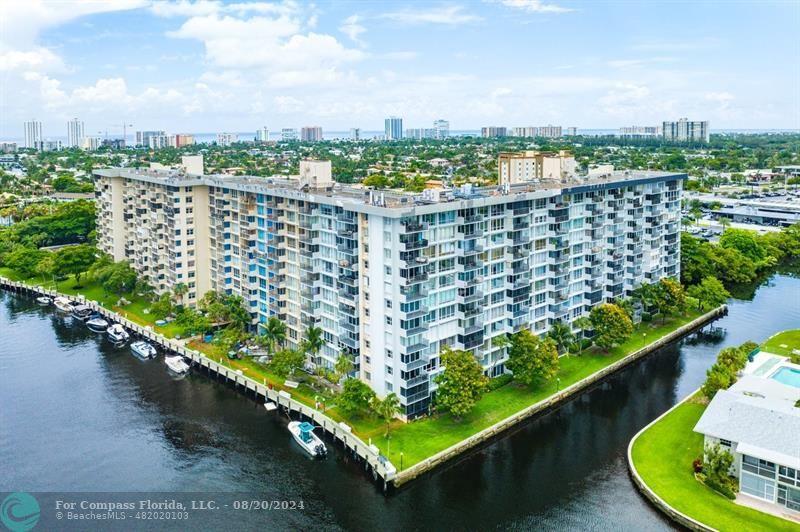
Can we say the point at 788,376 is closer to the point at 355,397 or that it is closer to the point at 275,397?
the point at 355,397

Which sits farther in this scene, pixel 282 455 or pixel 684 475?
pixel 282 455

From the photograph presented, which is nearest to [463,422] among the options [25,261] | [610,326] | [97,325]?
[610,326]

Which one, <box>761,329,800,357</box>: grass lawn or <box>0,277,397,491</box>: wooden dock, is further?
<box>761,329,800,357</box>: grass lawn

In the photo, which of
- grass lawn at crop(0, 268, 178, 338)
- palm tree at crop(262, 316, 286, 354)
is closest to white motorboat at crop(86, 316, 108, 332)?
grass lawn at crop(0, 268, 178, 338)

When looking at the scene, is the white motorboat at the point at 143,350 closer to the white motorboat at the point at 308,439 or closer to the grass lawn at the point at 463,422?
the white motorboat at the point at 308,439

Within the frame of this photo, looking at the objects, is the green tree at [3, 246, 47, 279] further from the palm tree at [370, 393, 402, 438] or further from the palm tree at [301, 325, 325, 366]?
the palm tree at [370, 393, 402, 438]

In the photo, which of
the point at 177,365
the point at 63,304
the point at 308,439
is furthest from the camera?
the point at 63,304

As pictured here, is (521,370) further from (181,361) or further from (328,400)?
(181,361)

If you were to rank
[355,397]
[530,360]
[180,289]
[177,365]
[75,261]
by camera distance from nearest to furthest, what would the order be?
[355,397], [530,360], [177,365], [180,289], [75,261]
